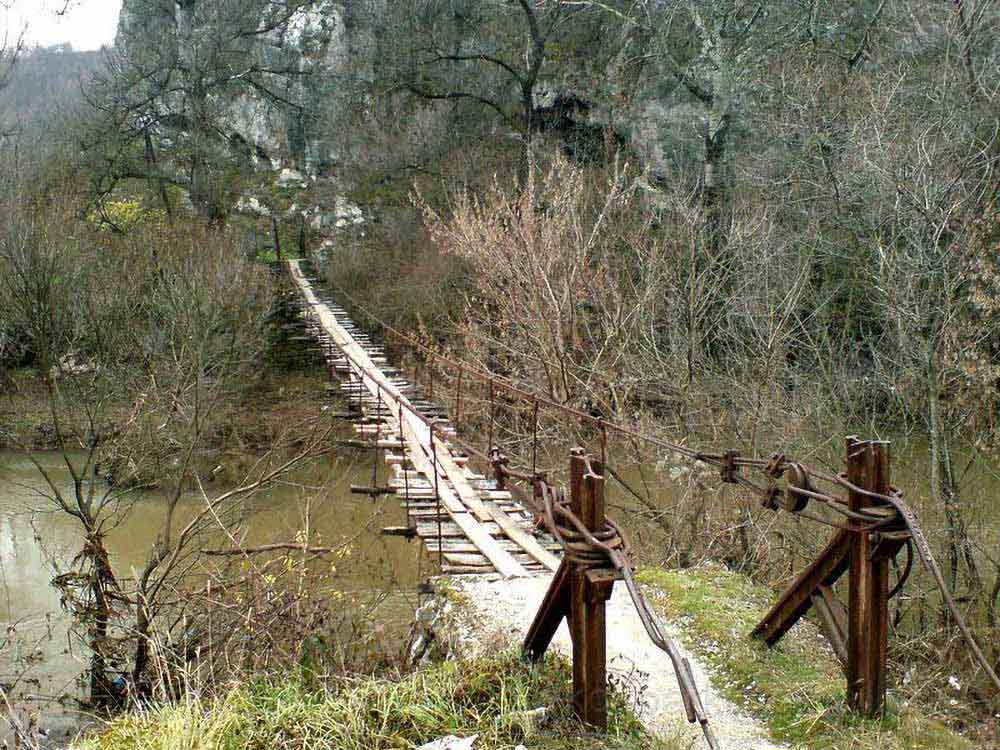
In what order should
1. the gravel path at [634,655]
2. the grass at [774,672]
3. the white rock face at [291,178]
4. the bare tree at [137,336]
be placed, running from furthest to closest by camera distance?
the white rock face at [291,178], the bare tree at [137,336], the gravel path at [634,655], the grass at [774,672]

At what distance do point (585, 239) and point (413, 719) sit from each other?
7.76 metres

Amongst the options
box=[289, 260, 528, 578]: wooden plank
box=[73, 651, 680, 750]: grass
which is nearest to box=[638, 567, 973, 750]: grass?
box=[73, 651, 680, 750]: grass

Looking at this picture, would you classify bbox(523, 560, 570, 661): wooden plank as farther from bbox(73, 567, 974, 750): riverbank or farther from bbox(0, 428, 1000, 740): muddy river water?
bbox(0, 428, 1000, 740): muddy river water

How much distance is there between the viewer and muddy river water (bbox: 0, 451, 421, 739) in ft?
24.8

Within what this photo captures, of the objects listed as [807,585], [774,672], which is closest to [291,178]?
[774,672]

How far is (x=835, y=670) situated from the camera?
3.95 m

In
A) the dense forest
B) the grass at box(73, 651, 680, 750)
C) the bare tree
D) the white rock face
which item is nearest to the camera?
the grass at box(73, 651, 680, 750)

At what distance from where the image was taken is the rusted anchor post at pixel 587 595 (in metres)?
2.63

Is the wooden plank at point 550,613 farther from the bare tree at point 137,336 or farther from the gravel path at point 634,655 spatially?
the bare tree at point 137,336

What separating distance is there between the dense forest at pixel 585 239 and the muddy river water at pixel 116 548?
566 mm

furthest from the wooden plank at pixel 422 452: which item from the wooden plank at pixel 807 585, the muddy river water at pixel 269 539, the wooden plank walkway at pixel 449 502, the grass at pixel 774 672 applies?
the wooden plank at pixel 807 585

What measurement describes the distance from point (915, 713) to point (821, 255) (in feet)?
33.6

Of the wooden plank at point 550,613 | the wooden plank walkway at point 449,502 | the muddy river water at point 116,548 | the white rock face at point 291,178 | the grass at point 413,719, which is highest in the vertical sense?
the white rock face at point 291,178

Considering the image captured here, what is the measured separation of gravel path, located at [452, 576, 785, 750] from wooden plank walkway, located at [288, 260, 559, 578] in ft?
1.43
